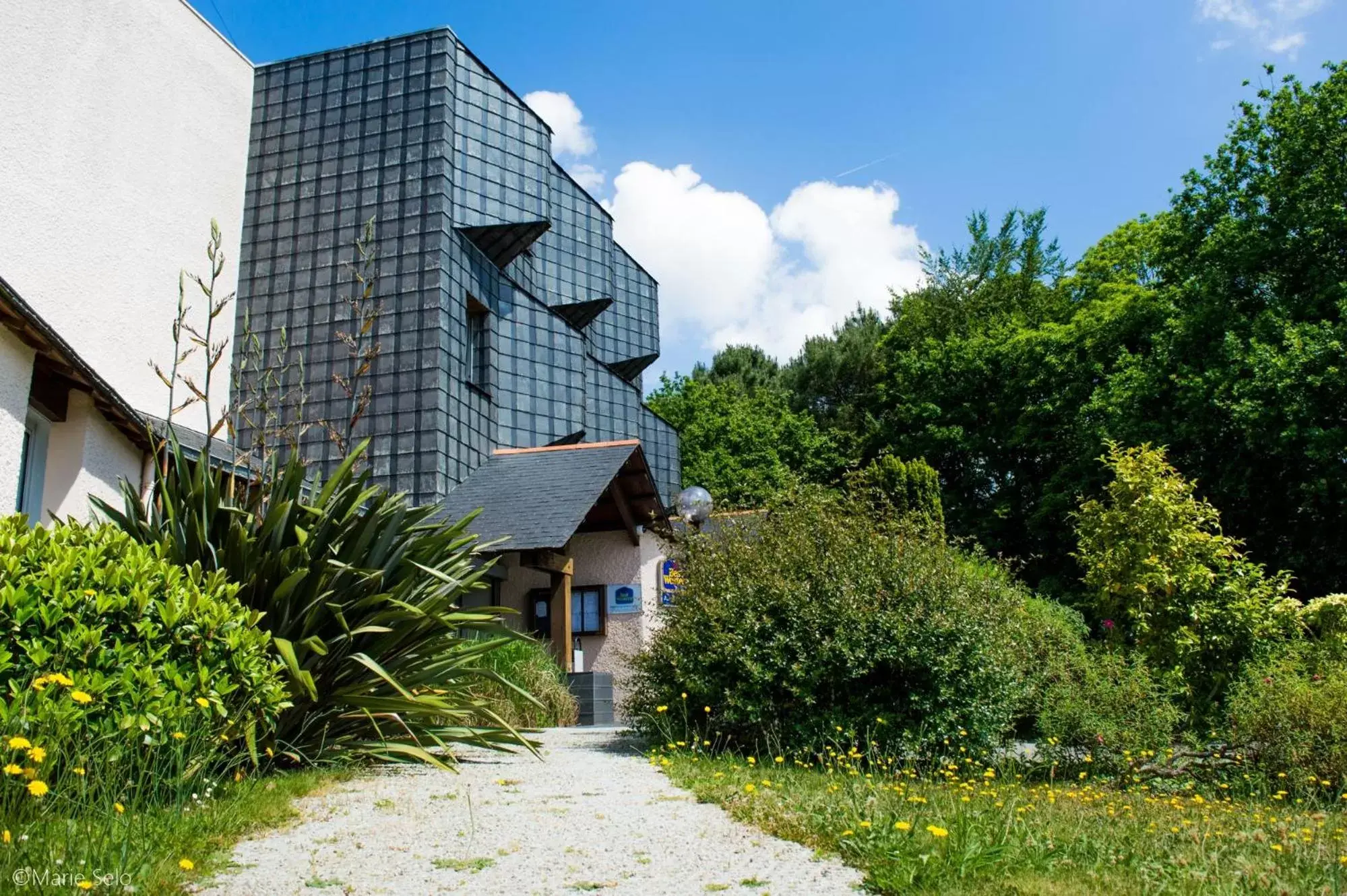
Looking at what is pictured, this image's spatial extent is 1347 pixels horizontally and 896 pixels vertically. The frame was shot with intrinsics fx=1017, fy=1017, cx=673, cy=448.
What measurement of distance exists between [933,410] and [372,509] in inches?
1062

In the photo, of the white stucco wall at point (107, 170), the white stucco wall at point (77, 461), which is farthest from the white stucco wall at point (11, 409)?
the white stucco wall at point (107, 170)

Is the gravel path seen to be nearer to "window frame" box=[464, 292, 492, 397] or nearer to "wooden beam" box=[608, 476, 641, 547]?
"wooden beam" box=[608, 476, 641, 547]

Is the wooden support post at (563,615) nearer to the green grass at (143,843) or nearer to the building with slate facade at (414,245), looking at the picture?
the building with slate facade at (414,245)

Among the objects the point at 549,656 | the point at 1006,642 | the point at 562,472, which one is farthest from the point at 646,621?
the point at 1006,642

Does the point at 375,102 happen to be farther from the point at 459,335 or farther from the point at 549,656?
the point at 549,656

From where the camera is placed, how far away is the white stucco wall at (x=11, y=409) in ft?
27.9

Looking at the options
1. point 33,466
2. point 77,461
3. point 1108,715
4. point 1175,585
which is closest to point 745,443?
point 1175,585

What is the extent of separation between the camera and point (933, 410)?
3200cm

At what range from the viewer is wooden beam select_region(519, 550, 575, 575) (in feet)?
49.1

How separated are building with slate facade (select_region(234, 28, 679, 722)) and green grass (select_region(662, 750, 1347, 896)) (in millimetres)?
9324

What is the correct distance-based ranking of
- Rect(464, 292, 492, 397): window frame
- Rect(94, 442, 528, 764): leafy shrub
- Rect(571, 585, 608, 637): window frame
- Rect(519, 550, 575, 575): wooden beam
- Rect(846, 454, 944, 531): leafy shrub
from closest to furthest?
Rect(94, 442, 528, 764): leafy shrub, Rect(519, 550, 575, 575): wooden beam, Rect(571, 585, 608, 637): window frame, Rect(846, 454, 944, 531): leafy shrub, Rect(464, 292, 492, 397): window frame

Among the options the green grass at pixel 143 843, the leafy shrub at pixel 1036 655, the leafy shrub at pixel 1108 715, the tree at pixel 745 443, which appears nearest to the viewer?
the green grass at pixel 143 843

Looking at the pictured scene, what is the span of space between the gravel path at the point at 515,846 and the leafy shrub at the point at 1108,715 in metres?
4.39

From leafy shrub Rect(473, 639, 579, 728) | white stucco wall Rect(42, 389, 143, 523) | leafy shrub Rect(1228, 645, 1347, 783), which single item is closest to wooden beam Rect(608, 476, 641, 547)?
leafy shrub Rect(473, 639, 579, 728)
